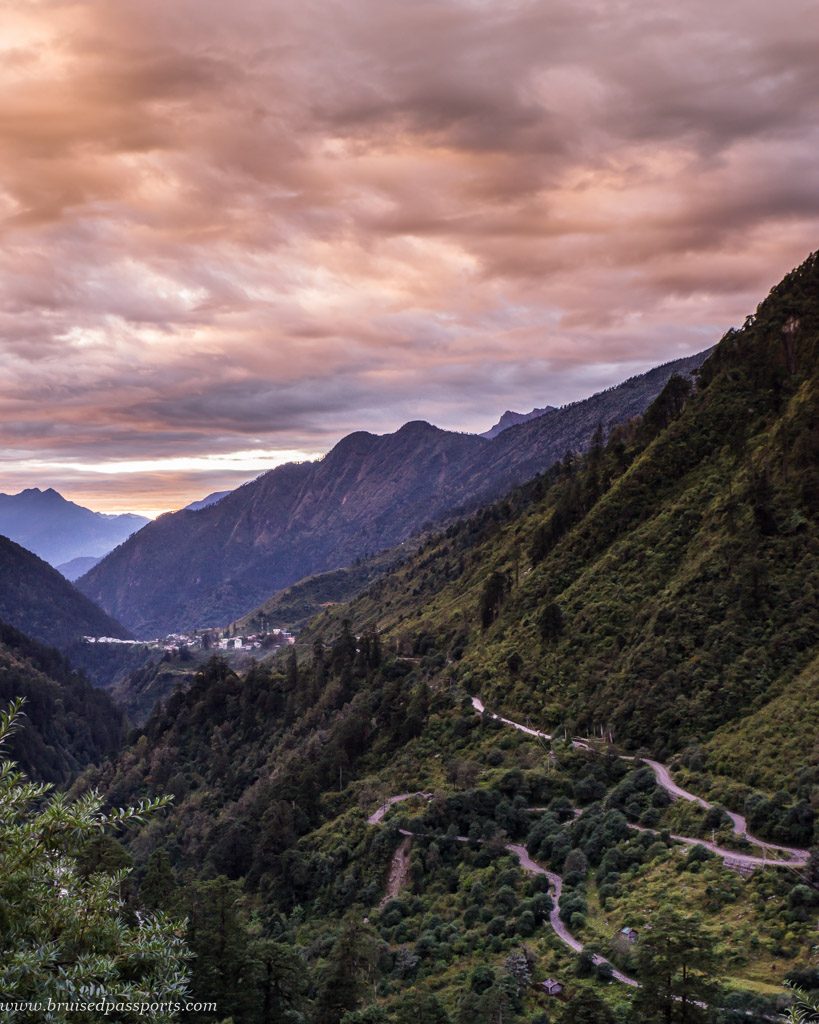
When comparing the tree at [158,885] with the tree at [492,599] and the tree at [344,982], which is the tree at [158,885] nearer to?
the tree at [344,982]

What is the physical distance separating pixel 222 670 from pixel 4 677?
77.4 metres

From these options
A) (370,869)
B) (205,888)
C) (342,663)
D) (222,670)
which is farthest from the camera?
(222,670)

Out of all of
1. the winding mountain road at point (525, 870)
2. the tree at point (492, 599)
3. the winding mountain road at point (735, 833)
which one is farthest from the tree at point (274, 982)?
the tree at point (492, 599)

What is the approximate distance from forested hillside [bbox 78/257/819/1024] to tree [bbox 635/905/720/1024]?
0.32ft

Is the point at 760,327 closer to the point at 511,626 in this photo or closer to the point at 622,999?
the point at 511,626

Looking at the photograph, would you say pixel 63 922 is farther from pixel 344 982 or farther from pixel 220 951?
pixel 344 982

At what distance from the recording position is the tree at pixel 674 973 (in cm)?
3014

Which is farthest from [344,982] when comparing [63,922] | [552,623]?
[552,623]

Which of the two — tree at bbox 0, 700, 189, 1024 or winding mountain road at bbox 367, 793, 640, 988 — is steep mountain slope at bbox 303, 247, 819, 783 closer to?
winding mountain road at bbox 367, 793, 640, 988

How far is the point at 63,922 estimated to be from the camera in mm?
11852

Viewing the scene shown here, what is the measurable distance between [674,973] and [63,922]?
2832cm

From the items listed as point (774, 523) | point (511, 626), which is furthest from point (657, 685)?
point (511, 626)

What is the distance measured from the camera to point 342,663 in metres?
114

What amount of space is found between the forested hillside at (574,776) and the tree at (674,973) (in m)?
0.10
